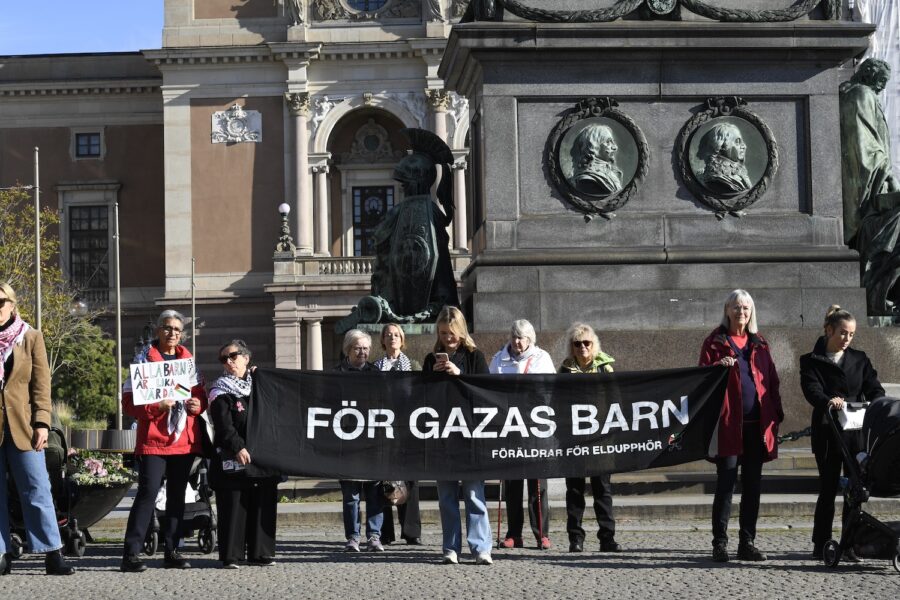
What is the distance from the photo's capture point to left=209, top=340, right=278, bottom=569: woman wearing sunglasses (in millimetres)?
10586

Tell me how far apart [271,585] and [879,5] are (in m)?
27.7

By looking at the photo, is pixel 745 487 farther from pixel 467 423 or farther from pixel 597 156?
pixel 597 156

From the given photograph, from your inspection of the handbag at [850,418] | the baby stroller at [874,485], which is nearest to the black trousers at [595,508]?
the baby stroller at [874,485]

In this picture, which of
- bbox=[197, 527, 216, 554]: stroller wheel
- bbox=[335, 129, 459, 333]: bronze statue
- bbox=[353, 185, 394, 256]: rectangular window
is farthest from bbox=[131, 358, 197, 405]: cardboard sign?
bbox=[353, 185, 394, 256]: rectangular window

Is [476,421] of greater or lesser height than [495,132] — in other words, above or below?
below

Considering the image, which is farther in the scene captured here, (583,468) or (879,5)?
(879,5)

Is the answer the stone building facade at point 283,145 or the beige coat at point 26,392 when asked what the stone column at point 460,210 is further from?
the beige coat at point 26,392

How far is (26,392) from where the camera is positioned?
34.2ft

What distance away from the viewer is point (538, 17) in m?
14.5

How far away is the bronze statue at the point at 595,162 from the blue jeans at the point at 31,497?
5.76 metres

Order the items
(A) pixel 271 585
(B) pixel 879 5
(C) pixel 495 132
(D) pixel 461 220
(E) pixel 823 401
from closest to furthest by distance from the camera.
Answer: (A) pixel 271 585 < (E) pixel 823 401 < (C) pixel 495 132 < (B) pixel 879 5 < (D) pixel 461 220

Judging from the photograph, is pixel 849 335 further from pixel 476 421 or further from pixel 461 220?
pixel 461 220

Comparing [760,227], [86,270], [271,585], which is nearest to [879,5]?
[760,227]

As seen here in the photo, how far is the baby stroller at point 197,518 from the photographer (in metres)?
11.9
